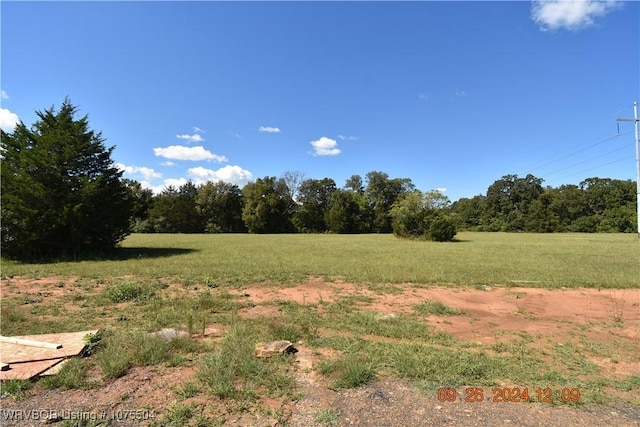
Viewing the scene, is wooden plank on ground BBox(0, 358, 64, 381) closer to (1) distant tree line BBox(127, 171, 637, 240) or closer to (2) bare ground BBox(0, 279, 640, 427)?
(2) bare ground BBox(0, 279, 640, 427)

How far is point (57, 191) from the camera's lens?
15.4m

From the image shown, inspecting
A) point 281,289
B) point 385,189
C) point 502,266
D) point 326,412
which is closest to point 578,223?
point 385,189

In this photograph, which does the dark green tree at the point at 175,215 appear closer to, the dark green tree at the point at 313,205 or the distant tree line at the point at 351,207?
the distant tree line at the point at 351,207

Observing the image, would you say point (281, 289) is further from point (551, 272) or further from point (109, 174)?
point (109, 174)

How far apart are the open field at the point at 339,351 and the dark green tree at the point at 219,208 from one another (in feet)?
161

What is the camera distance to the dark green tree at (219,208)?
5716cm

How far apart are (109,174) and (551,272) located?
19.3 meters

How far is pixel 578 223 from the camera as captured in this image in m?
60.6

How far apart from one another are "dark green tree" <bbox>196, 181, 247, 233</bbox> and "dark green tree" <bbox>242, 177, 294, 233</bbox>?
196 cm

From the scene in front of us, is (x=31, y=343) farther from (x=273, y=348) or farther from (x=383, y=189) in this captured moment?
(x=383, y=189)
